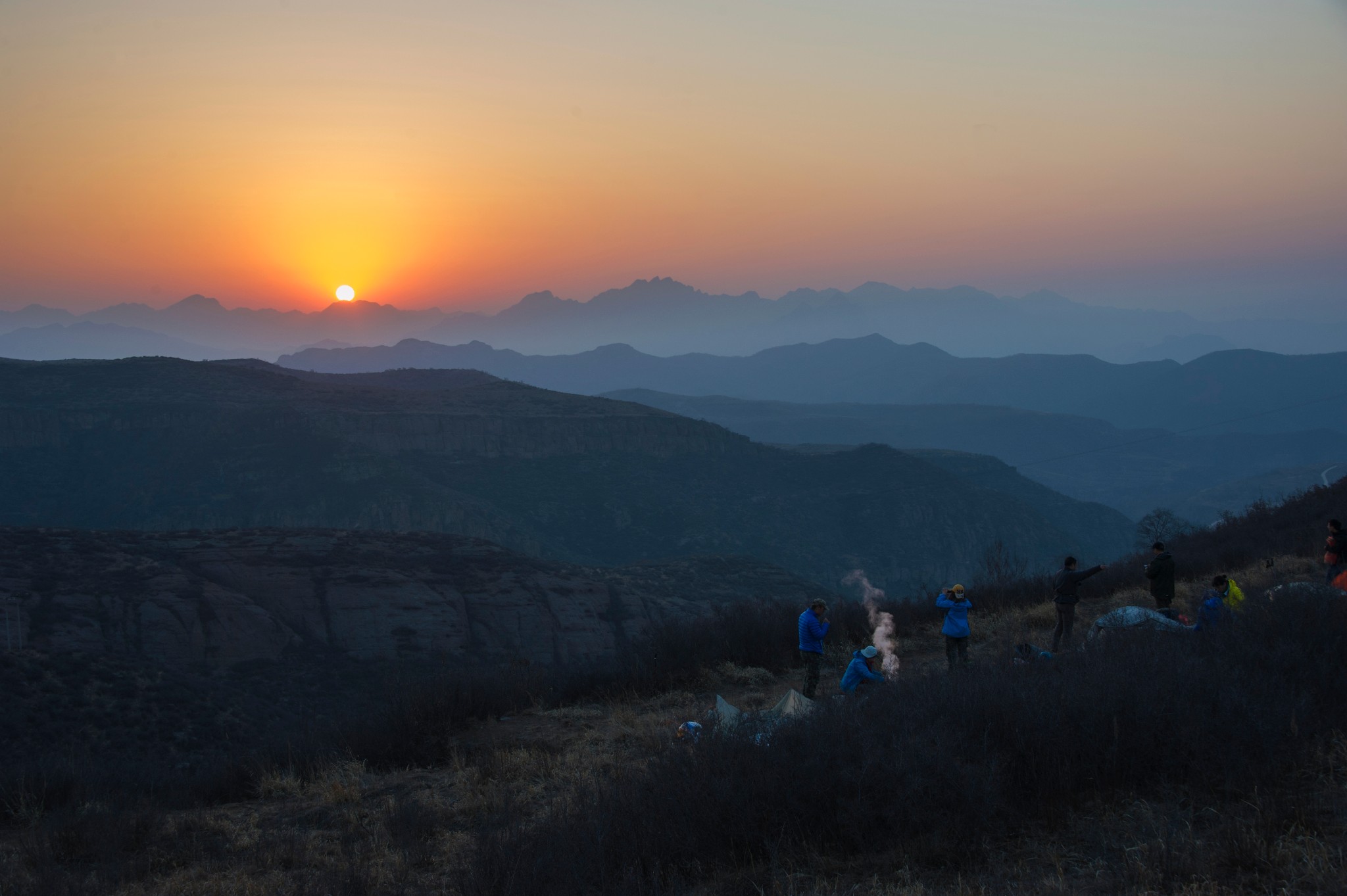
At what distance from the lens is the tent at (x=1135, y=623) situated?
934cm

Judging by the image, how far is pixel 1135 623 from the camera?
10070 millimetres

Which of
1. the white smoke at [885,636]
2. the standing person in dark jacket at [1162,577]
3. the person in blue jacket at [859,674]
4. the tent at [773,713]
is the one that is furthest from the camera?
the standing person in dark jacket at [1162,577]

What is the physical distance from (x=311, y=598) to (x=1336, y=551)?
3349 cm

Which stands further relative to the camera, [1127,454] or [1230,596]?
[1127,454]

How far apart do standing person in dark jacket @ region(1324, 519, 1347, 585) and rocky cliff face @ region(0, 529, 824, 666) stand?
17.5 m

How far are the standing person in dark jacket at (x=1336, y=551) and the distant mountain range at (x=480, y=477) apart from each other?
152 feet

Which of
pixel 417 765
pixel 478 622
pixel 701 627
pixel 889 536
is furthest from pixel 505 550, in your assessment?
pixel 889 536

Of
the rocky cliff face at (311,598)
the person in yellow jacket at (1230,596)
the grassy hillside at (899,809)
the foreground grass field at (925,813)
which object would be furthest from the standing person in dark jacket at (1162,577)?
the rocky cliff face at (311,598)

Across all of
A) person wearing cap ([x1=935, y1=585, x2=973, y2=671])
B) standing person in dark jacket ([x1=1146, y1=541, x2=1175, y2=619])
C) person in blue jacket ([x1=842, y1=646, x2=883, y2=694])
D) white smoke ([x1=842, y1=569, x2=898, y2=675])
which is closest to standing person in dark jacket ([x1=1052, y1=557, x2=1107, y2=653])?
standing person in dark jacket ([x1=1146, y1=541, x2=1175, y2=619])

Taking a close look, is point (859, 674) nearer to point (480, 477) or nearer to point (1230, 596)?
point (1230, 596)

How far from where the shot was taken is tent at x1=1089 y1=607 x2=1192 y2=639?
9.34 m

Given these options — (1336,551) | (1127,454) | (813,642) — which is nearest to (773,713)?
(813,642)

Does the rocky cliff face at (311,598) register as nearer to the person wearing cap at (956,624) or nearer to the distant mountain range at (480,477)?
the person wearing cap at (956,624)

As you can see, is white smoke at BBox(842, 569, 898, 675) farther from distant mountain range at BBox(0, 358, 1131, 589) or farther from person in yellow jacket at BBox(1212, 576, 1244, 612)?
distant mountain range at BBox(0, 358, 1131, 589)
